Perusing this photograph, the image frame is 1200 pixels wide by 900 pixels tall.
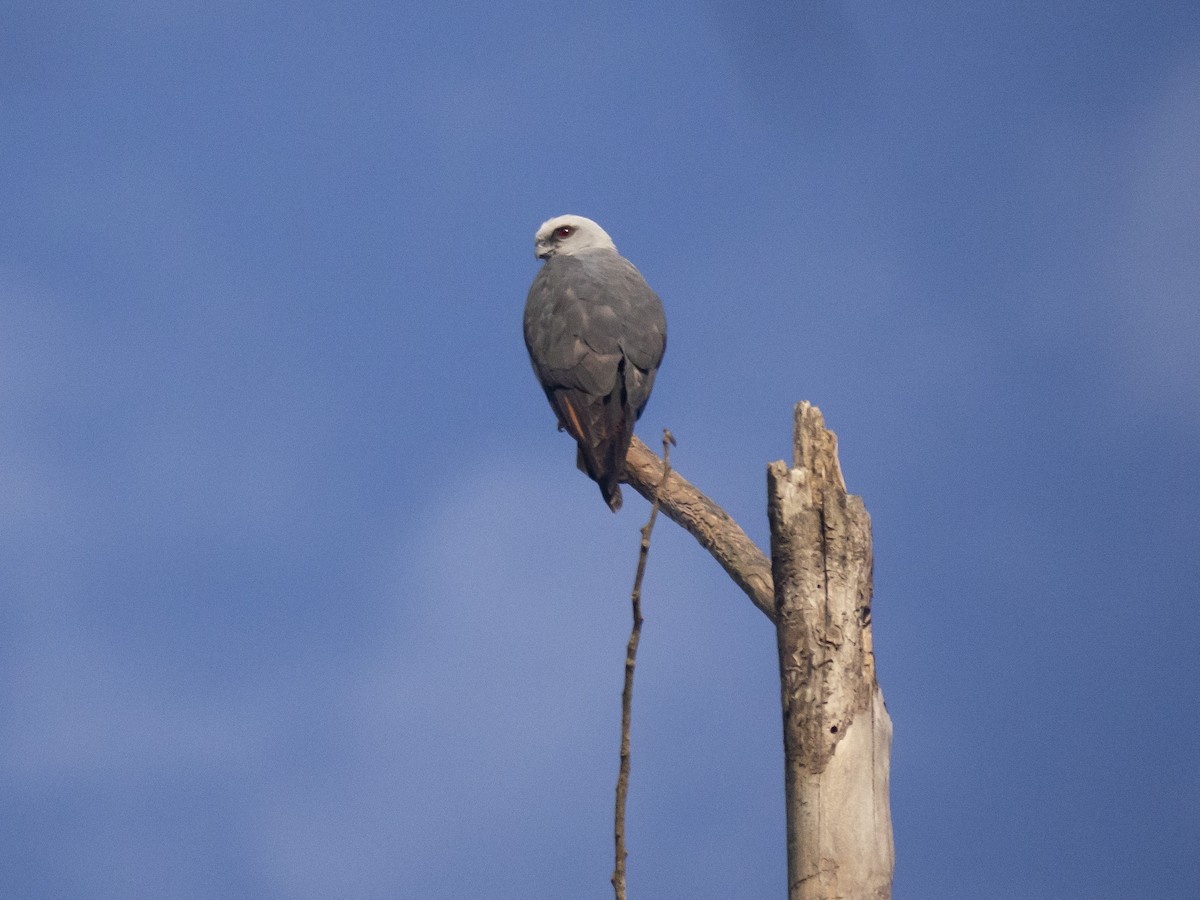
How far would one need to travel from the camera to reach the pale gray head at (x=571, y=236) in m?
7.55

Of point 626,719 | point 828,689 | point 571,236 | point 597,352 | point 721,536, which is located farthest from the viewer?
point 571,236

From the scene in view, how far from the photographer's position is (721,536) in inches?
196

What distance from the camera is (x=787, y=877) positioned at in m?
3.25

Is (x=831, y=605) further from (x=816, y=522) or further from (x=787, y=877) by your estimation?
(x=787, y=877)

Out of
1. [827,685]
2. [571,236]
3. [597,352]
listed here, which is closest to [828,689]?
[827,685]

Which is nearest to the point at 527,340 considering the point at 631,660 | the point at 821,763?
the point at 821,763

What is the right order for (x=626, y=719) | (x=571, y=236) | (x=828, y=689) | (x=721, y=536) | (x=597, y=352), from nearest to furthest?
(x=626, y=719) → (x=828, y=689) → (x=721, y=536) → (x=597, y=352) → (x=571, y=236)

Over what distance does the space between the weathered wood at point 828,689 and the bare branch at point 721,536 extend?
0.99 meters

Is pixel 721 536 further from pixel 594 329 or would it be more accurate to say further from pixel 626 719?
pixel 626 719

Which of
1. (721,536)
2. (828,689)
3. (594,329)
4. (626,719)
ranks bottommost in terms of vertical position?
(626,719)

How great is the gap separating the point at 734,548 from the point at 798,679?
1574 mm

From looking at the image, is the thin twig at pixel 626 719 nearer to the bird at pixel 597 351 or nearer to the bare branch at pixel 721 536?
the bare branch at pixel 721 536

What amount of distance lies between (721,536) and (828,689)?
1.69m

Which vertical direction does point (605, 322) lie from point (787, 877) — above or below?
above
